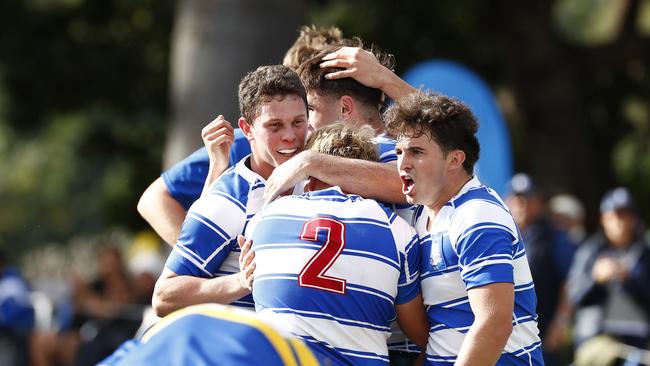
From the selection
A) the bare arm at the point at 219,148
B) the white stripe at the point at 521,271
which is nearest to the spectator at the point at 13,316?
the bare arm at the point at 219,148

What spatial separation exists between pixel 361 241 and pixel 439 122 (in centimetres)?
56

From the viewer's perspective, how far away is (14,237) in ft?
87.2

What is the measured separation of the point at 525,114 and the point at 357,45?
421 inches

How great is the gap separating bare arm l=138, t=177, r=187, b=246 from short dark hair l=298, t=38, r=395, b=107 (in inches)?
36.0

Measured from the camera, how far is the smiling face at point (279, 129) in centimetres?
441

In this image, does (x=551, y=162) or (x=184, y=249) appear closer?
(x=184, y=249)

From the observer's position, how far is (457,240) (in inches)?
159

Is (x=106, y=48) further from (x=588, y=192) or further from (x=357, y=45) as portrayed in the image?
(x=357, y=45)

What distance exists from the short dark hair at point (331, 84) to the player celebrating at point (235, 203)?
1.23 ft

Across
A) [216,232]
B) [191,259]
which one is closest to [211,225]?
[216,232]

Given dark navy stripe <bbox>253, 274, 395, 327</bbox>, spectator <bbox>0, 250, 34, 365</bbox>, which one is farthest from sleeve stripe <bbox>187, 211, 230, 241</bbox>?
spectator <bbox>0, 250, 34, 365</bbox>

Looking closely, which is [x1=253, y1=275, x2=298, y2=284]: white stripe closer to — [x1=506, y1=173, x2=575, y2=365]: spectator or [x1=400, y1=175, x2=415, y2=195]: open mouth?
[x1=400, y1=175, x2=415, y2=195]: open mouth

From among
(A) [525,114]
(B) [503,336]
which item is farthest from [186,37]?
(A) [525,114]

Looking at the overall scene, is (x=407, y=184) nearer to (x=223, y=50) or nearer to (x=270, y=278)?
(x=270, y=278)
